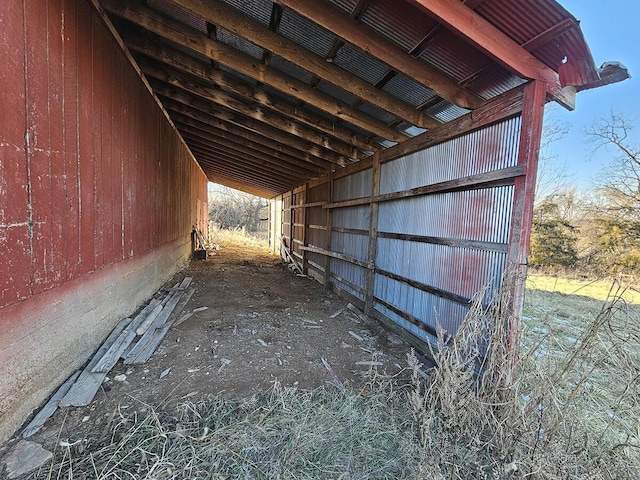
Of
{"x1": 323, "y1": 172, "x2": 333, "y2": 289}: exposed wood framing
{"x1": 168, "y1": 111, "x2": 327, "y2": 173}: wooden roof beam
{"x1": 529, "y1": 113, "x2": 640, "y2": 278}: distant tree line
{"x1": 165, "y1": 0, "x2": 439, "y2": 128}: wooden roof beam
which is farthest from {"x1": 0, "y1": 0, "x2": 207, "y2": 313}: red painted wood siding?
{"x1": 529, "y1": 113, "x2": 640, "y2": 278}: distant tree line

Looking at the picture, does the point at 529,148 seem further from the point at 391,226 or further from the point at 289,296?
the point at 289,296

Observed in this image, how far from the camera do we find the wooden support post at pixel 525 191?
Answer: 2334 millimetres

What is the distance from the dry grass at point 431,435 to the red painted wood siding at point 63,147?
137cm

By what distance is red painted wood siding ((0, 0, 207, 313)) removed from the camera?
187cm

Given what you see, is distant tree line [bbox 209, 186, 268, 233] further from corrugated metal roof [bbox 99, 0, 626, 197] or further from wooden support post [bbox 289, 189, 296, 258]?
corrugated metal roof [bbox 99, 0, 626, 197]

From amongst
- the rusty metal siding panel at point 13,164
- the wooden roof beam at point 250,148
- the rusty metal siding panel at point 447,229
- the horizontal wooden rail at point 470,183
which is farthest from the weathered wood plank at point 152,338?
the wooden roof beam at point 250,148

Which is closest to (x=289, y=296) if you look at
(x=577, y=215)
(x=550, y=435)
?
(x=550, y=435)

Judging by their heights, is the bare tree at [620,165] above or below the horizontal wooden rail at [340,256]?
above

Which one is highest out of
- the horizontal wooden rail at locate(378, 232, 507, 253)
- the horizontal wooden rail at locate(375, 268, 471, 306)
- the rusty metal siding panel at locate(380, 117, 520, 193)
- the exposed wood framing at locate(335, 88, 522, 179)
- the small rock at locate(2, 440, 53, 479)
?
the exposed wood framing at locate(335, 88, 522, 179)

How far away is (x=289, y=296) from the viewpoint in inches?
236

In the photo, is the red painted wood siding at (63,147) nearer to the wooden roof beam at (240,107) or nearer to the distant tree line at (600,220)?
the wooden roof beam at (240,107)

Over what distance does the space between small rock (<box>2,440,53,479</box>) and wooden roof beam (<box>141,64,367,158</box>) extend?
467 cm

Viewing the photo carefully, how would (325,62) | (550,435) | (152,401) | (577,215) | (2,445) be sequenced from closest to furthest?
(550,435), (2,445), (152,401), (325,62), (577,215)

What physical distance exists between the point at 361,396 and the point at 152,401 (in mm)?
1776
